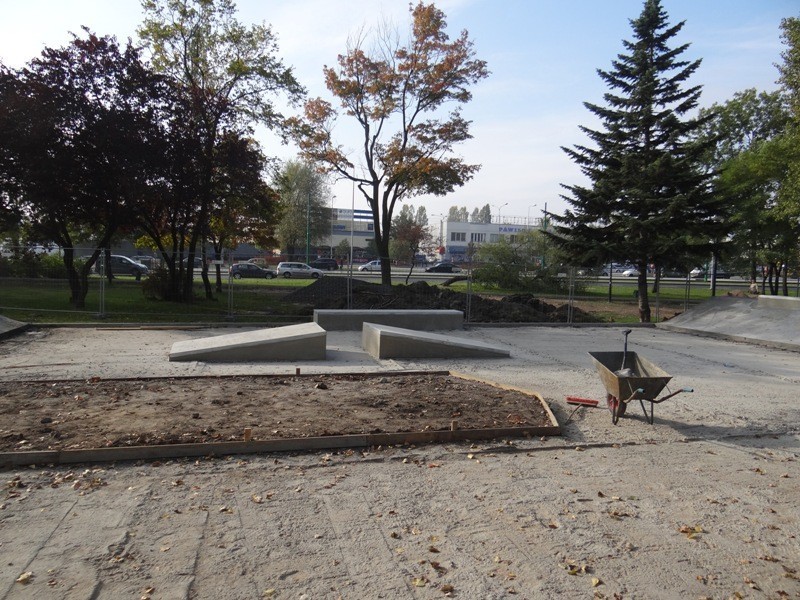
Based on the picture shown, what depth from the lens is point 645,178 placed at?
22797 mm

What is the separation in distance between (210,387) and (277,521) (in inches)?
186

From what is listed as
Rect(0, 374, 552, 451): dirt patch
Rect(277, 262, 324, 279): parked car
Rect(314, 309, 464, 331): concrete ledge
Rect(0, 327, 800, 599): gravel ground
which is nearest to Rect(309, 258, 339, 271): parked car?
Rect(277, 262, 324, 279): parked car

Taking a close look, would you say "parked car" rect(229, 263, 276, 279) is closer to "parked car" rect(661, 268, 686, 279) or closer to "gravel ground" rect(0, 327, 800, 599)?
"parked car" rect(661, 268, 686, 279)

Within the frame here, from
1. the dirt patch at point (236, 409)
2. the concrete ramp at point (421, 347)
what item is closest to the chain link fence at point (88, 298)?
the concrete ramp at point (421, 347)

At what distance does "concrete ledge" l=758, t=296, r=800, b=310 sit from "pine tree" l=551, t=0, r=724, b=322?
3967 millimetres

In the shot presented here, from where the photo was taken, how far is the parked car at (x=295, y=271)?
152ft

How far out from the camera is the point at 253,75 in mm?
25781

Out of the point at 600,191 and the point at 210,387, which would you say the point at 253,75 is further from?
the point at 210,387

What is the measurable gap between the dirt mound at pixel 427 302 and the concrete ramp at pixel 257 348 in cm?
802

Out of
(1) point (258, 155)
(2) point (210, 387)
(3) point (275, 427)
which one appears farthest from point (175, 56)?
(3) point (275, 427)

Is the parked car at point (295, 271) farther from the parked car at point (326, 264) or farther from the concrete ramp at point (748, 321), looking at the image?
the concrete ramp at point (748, 321)

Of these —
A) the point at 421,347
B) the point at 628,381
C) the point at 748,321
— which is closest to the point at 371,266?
the point at 748,321

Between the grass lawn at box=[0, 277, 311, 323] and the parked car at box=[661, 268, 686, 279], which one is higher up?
the parked car at box=[661, 268, 686, 279]

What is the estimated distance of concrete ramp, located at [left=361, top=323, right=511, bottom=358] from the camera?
1281 cm
